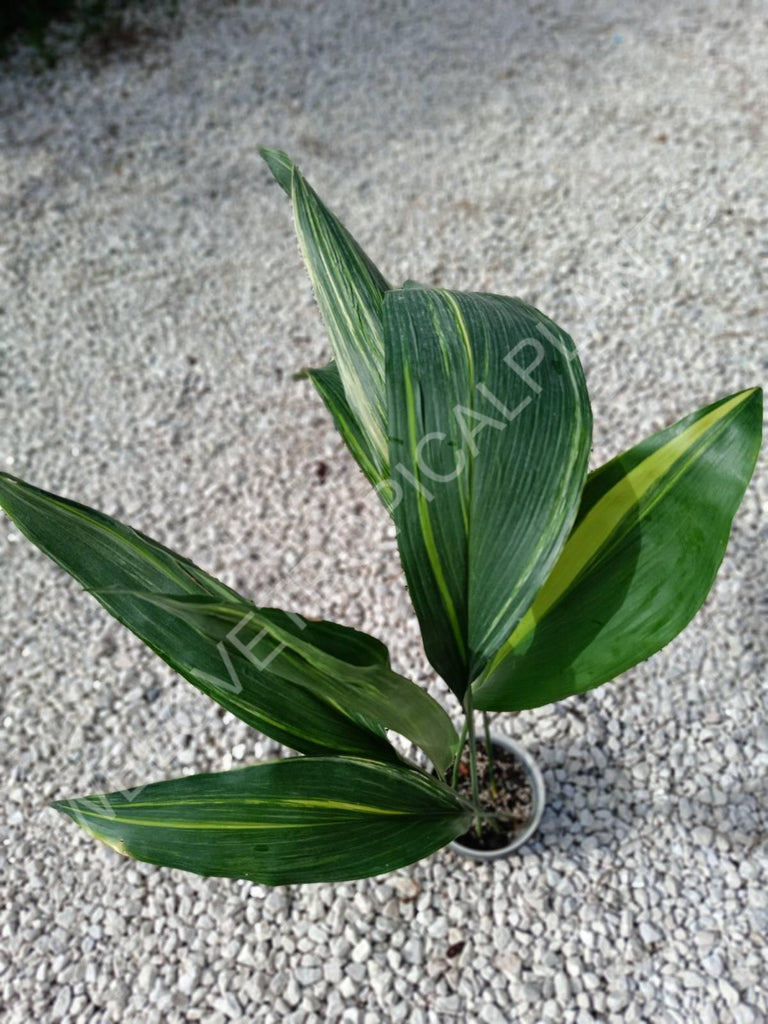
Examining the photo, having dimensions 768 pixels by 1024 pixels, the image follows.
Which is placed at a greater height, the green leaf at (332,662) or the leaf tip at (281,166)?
the leaf tip at (281,166)

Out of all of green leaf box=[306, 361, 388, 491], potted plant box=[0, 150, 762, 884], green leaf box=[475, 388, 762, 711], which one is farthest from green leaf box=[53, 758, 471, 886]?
green leaf box=[306, 361, 388, 491]

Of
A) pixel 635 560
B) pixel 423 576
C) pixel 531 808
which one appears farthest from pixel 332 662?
pixel 531 808

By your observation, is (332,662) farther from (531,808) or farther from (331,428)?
(331,428)

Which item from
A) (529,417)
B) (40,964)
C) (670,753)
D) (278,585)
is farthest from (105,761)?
(529,417)

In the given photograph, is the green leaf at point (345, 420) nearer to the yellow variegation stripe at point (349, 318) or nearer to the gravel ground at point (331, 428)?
the yellow variegation stripe at point (349, 318)

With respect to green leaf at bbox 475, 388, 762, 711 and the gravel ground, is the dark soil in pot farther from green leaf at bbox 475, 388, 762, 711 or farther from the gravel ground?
green leaf at bbox 475, 388, 762, 711

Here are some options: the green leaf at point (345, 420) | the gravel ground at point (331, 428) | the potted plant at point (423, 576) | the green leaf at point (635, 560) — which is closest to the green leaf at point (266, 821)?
the potted plant at point (423, 576)
